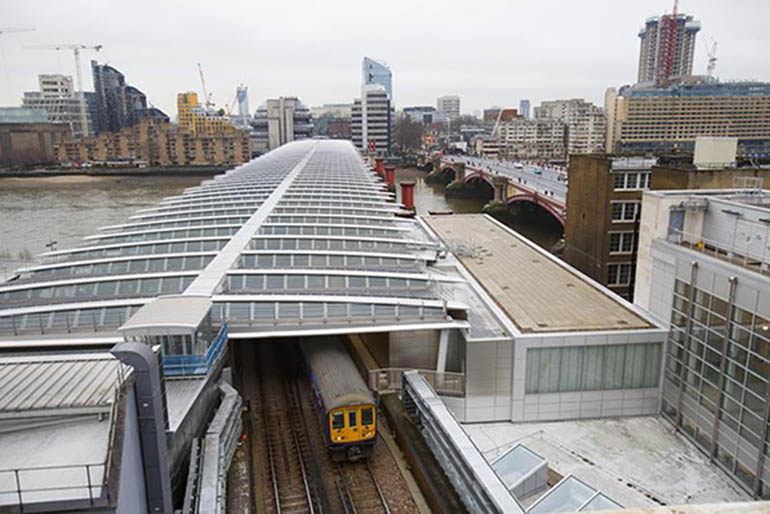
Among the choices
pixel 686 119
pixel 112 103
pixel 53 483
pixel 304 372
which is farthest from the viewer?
pixel 112 103

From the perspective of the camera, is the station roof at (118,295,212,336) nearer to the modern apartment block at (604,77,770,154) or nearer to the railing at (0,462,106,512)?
the railing at (0,462,106,512)

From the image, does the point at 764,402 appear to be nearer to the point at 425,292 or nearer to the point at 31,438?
the point at 425,292

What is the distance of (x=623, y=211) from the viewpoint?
88.5ft

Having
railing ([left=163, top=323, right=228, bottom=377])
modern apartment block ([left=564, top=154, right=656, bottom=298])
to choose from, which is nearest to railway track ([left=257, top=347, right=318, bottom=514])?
railing ([left=163, top=323, right=228, bottom=377])

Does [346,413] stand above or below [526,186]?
below

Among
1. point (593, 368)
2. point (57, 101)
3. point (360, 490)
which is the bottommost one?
point (360, 490)

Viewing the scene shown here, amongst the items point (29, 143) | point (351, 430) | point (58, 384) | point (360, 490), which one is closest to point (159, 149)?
point (29, 143)

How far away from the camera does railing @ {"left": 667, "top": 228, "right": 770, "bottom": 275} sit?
1372 cm

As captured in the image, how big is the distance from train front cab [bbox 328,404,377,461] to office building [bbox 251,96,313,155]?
125 metres

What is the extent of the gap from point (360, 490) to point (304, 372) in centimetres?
629

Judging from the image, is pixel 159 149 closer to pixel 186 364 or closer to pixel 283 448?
pixel 283 448

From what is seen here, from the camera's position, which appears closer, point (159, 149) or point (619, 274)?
point (619, 274)

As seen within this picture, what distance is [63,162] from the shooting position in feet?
382

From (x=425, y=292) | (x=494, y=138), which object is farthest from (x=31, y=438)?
(x=494, y=138)
